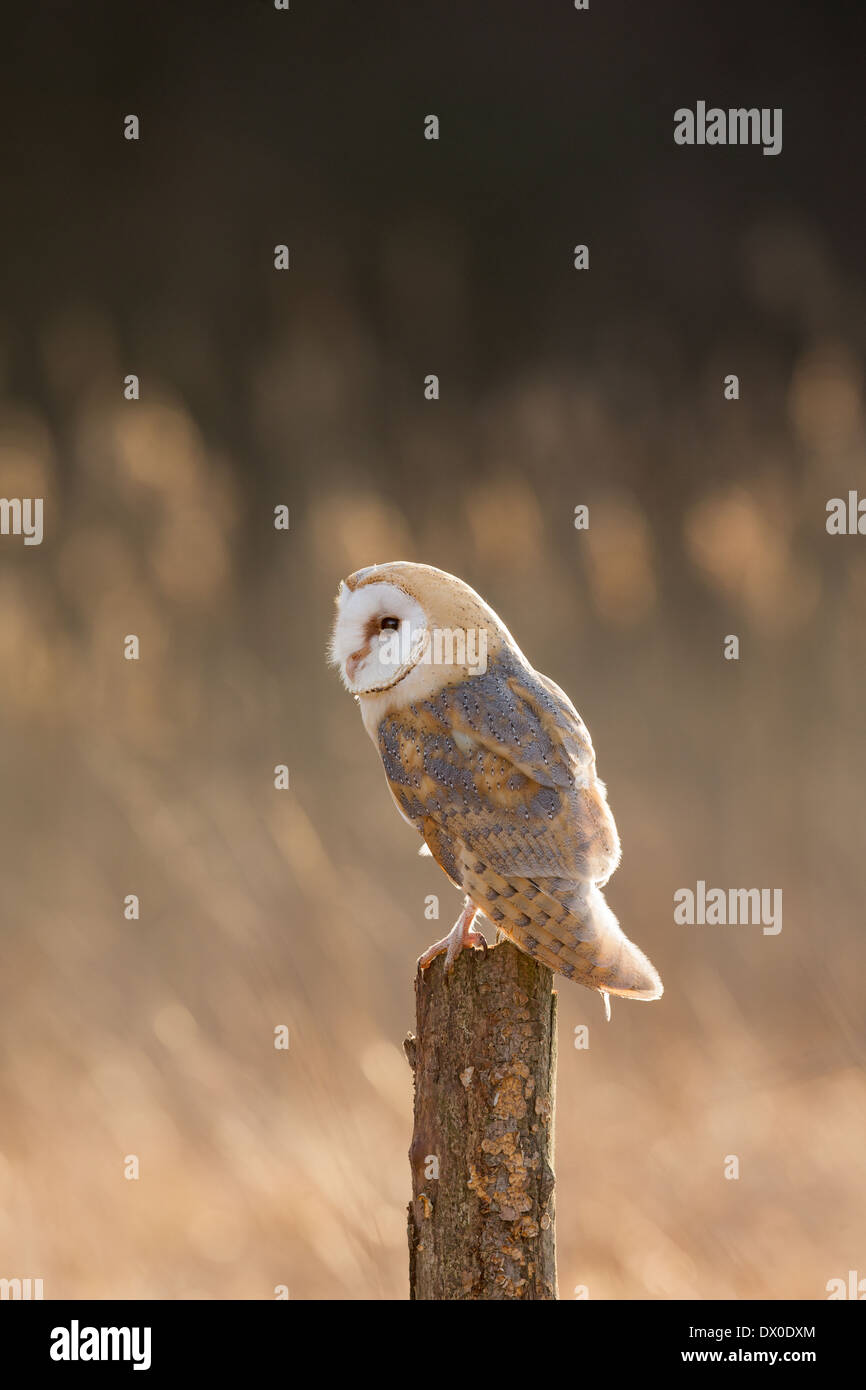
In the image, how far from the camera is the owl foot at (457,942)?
1601mm

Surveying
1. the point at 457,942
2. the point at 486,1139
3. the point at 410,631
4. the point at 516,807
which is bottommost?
the point at 486,1139

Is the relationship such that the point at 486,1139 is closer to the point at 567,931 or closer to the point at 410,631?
the point at 567,931

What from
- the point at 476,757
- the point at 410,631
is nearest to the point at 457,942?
the point at 476,757

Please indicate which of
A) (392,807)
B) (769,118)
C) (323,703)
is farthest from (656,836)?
(769,118)

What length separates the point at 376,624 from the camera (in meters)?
1.72

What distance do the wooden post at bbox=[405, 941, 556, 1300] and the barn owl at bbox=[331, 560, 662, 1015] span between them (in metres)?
0.07

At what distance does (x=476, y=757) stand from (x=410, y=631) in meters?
0.19

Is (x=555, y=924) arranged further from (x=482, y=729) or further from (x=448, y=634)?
(x=448, y=634)

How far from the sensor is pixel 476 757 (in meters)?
1.70

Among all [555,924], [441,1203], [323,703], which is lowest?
[441,1203]

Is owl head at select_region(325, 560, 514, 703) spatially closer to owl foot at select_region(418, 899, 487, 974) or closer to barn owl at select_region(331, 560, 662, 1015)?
barn owl at select_region(331, 560, 662, 1015)

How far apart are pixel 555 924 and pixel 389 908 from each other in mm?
1650

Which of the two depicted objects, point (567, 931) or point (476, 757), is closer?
point (567, 931)

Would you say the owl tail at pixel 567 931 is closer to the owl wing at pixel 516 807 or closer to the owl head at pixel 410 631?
the owl wing at pixel 516 807
